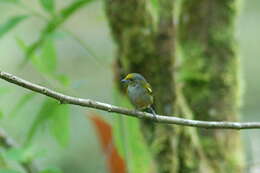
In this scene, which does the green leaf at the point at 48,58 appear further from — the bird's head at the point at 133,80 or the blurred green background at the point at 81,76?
the blurred green background at the point at 81,76

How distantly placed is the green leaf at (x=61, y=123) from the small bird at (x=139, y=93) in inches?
41.7

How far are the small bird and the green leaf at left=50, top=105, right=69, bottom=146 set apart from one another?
1.06 m

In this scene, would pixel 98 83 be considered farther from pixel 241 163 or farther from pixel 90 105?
pixel 90 105

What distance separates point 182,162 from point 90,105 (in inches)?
57.7

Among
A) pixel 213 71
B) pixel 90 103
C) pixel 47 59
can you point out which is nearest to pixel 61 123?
→ pixel 47 59

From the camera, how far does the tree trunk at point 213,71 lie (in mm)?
3465

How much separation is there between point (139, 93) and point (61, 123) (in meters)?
1.12

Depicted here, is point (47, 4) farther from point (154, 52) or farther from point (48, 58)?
point (154, 52)

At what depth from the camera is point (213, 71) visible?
3557 mm

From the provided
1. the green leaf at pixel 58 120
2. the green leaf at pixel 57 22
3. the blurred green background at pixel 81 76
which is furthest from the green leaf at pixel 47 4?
the blurred green background at pixel 81 76

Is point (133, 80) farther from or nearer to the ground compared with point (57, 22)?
nearer to the ground

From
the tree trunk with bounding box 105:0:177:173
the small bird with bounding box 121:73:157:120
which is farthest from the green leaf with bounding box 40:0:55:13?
the small bird with bounding box 121:73:157:120

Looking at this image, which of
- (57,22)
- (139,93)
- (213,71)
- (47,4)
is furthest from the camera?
(213,71)

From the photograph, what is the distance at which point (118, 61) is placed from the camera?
3432 mm
